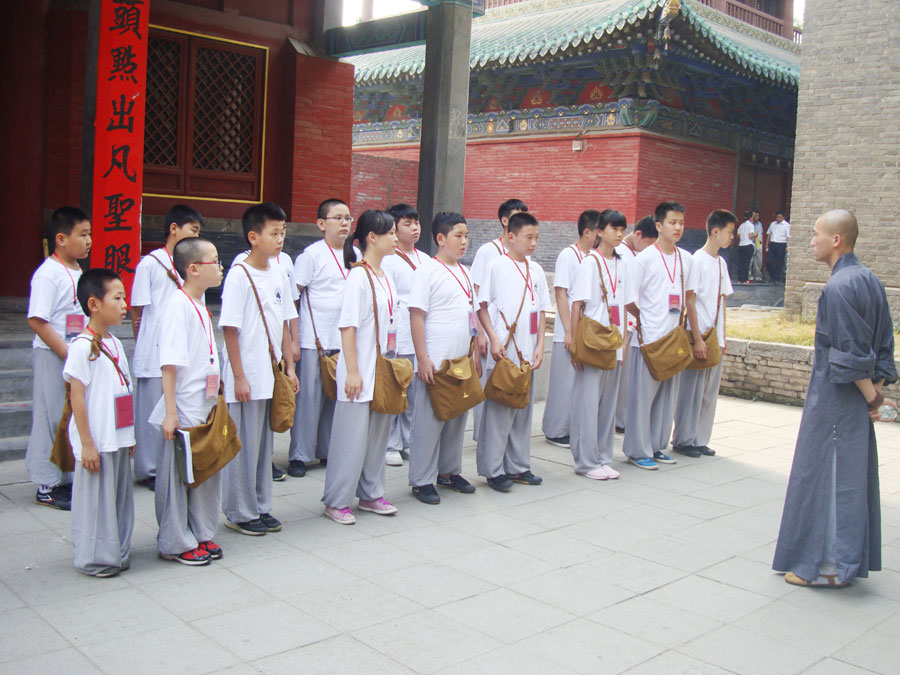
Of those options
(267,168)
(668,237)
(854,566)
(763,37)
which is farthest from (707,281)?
(763,37)

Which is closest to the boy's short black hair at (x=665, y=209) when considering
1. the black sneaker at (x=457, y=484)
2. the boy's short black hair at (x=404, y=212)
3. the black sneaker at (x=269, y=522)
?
the boy's short black hair at (x=404, y=212)

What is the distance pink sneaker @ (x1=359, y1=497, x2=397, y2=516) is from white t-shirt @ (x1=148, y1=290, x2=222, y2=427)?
1.26 metres

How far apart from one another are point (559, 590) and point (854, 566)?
4.40 feet

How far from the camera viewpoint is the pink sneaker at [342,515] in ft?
15.4

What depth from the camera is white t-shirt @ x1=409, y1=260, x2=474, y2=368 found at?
5125 millimetres

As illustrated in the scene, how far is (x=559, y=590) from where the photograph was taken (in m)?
3.90

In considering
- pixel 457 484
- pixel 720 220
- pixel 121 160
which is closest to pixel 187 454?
pixel 457 484

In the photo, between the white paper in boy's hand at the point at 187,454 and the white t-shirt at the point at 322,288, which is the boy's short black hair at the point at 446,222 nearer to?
the white t-shirt at the point at 322,288

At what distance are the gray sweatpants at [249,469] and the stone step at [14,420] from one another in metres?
2.08

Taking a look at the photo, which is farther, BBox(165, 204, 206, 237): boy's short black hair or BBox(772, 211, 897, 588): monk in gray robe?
BBox(165, 204, 206, 237): boy's short black hair

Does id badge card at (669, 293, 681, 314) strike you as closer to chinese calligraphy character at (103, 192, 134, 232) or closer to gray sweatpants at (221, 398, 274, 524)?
gray sweatpants at (221, 398, 274, 524)

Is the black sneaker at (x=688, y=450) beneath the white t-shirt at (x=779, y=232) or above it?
beneath

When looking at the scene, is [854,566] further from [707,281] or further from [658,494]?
[707,281]

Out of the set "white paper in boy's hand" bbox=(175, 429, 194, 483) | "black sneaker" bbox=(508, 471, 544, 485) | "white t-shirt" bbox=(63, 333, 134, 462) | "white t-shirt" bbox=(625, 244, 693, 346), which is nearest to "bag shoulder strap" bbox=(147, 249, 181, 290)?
"white t-shirt" bbox=(63, 333, 134, 462)
